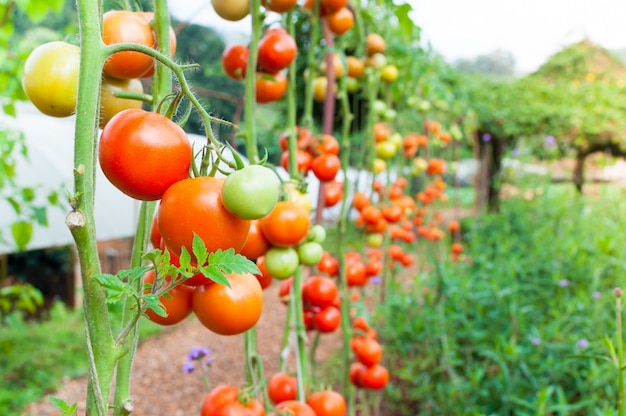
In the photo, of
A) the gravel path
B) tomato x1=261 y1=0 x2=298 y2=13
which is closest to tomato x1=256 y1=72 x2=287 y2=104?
tomato x1=261 y1=0 x2=298 y2=13

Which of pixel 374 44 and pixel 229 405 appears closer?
pixel 229 405

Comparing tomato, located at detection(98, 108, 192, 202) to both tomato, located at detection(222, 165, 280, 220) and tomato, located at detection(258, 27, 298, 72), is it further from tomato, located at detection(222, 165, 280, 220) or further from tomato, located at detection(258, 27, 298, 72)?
tomato, located at detection(258, 27, 298, 72)

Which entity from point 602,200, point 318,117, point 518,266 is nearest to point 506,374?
point 518,266

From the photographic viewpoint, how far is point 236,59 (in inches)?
34.3

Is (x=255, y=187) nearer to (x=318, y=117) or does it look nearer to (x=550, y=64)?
(x=318, y=117)

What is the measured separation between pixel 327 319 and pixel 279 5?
2.07 ft

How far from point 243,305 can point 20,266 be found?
242 inches

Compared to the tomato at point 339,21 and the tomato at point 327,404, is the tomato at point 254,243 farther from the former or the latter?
the tomato at point 339,21

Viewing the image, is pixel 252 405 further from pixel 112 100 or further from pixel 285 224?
pixel 112 100

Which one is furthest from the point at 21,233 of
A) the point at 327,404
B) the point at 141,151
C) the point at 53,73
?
the point at 141,151

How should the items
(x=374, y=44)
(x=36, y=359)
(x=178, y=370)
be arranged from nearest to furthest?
(x=374, y=44) < (x=36, y=359) < (x=178, y=370)

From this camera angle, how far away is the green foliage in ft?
5.45

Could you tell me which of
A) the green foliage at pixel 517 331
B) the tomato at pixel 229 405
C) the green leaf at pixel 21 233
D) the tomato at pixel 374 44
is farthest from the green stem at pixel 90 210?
the green leaf at pixel 21 233

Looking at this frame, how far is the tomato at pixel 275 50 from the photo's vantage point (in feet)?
2.70
